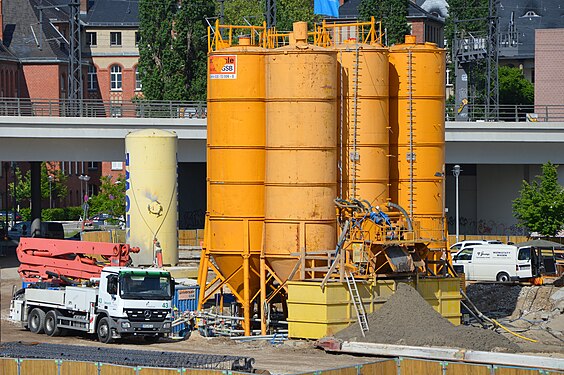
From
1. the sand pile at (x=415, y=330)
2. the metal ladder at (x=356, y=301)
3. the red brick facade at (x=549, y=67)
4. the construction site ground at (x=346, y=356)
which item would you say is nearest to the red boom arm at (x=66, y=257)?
the construction site ground at (x=346, y=356)

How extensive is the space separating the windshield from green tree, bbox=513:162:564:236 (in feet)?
106

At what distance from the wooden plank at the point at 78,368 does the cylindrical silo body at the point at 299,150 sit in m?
15.3

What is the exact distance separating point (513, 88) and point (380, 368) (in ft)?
355

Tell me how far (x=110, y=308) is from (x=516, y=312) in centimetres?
1841

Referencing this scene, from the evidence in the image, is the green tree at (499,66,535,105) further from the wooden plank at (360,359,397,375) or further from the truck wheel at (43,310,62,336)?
the wooden plank at (360,359,397,375)

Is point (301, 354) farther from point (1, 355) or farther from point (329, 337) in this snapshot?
point (1, 355)

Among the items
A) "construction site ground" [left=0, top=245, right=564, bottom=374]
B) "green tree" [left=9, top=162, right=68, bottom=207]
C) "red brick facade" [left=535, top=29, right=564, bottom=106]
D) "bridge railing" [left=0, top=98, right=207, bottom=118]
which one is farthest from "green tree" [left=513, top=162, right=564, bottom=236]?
"green tree" [left=9, top=162, right=68, bottom=207]

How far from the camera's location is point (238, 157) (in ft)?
153

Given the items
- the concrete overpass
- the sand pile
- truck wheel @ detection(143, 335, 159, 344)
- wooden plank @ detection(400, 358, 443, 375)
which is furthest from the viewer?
the concrete overpass

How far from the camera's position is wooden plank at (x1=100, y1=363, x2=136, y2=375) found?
1183 inches

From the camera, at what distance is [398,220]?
47.3 meters

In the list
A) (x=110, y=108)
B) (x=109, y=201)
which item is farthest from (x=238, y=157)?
(x=109, y=201)

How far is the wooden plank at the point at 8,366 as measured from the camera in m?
31.7

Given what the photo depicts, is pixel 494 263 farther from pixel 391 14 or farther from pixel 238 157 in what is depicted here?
pixel 391 14
